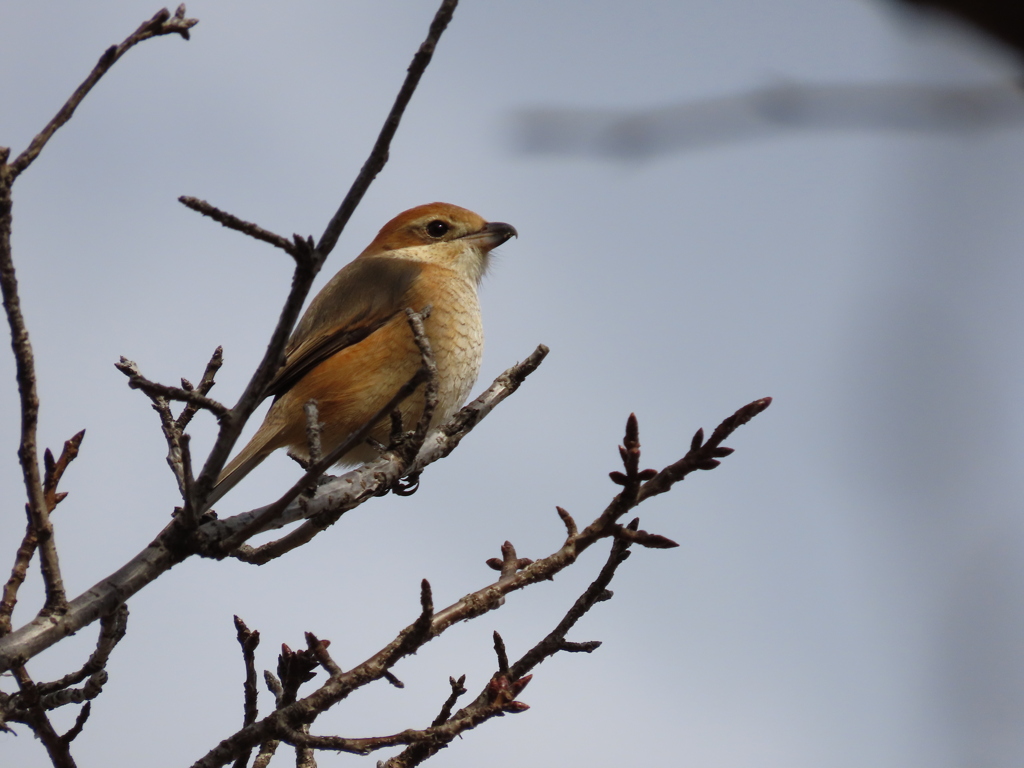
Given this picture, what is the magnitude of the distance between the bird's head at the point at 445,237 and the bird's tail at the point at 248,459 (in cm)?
223

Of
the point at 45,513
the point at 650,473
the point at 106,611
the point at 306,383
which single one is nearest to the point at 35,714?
the point at 106,611

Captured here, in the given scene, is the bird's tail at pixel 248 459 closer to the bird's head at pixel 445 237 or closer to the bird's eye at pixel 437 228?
the bird's head at pixel 445 237

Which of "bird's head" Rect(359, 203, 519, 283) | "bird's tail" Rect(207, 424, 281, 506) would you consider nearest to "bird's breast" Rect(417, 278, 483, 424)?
"bird's head" Rect(359, 203, 519, 283)

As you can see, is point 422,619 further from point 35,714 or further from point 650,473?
point 35,714

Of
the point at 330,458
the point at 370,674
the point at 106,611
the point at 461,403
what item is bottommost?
the point at 370,674

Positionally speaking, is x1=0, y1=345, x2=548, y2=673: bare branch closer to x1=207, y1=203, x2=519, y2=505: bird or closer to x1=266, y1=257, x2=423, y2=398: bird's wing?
x1=207, y1=203, x2=519, y2=505: bird

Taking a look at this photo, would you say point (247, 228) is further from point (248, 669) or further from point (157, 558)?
point (248, 669)

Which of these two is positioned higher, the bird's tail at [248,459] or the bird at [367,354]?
the bird at [367,354]

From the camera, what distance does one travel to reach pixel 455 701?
3.43 metres

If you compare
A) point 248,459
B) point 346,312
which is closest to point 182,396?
point 248,459

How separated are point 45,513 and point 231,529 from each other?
50cm

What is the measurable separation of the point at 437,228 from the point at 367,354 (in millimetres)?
1960

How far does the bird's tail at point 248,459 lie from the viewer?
14.4 feet

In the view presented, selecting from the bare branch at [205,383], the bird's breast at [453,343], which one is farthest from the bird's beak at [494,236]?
the bare branch at [205,383]
